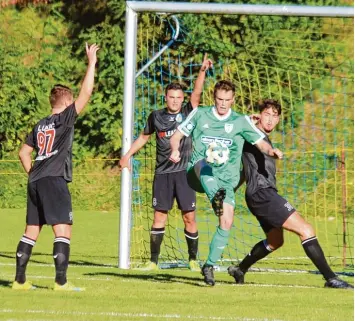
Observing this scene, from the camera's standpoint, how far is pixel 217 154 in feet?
31.4

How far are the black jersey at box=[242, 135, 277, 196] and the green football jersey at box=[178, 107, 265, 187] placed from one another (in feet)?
0.52

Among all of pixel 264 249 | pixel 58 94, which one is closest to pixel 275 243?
pixel 264 249

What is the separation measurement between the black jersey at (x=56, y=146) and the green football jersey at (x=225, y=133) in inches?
45.0

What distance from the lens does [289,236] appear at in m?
17.5

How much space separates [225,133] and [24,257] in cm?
204

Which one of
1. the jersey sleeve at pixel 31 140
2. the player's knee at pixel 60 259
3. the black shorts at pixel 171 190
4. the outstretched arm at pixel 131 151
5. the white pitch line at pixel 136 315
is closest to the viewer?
the white pitch line at pixel 136 315

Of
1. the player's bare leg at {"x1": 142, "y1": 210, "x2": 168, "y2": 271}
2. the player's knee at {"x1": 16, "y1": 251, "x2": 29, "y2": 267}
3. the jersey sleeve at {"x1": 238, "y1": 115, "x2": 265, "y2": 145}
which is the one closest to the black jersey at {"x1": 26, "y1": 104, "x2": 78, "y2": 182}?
the player's knee at {"x1": 16, "y1": 251, "x2": 29, "y2": 267}

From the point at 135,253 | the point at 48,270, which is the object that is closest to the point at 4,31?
the point at 135,253

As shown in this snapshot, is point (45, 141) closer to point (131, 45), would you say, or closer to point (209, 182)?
point (209, 182)

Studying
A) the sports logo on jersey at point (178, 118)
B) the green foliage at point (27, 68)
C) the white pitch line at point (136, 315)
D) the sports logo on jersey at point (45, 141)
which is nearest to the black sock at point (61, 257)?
the sports logo on jersey at point (45, 141)

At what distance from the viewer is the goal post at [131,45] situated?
11.5 m

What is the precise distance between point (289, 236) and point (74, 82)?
9064mm

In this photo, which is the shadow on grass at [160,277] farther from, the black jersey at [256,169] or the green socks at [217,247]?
the black jersey at [256,169]

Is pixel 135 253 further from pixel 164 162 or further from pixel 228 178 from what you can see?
pixel 228 178
